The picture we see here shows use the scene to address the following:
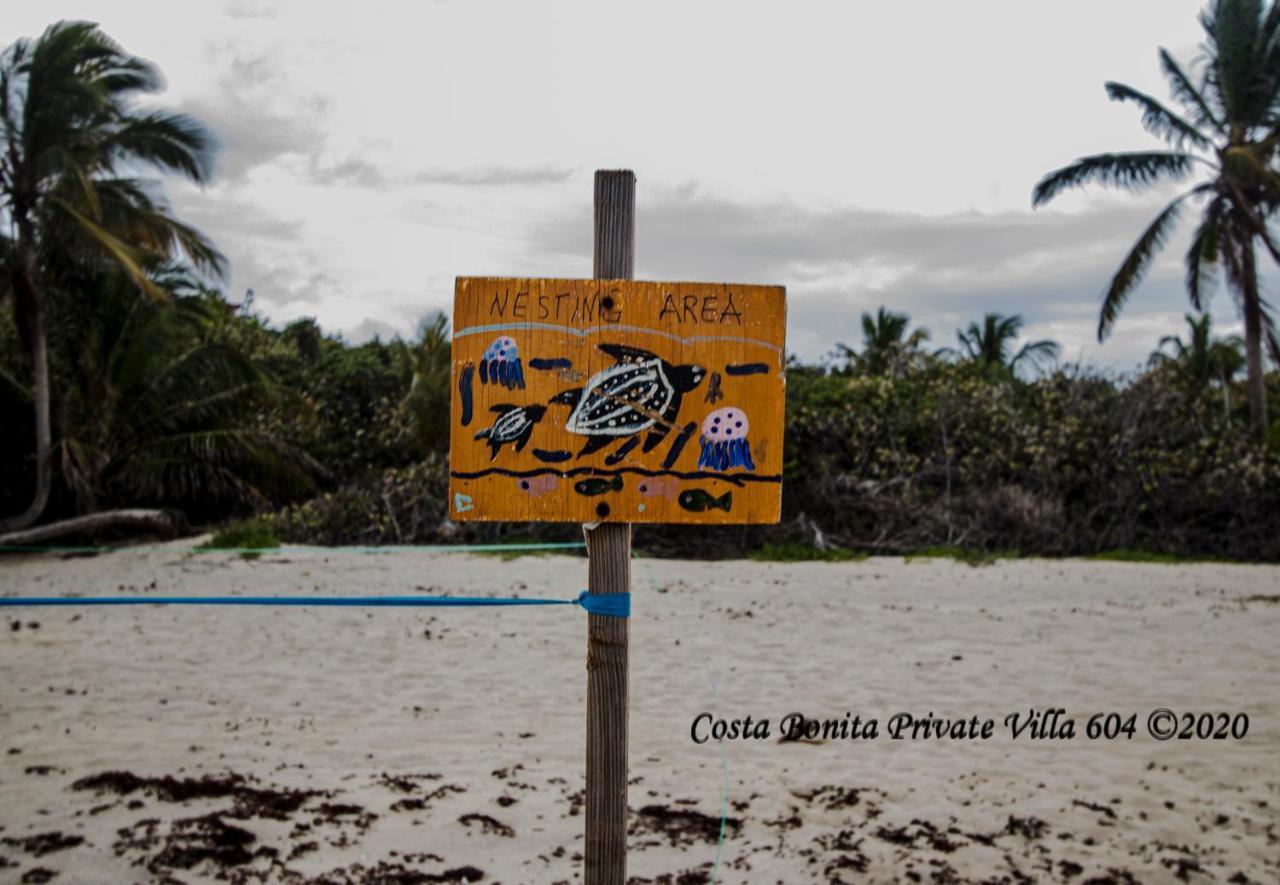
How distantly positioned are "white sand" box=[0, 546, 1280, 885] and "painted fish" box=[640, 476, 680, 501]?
1739 millimetres

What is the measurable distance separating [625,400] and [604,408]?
0.05 m

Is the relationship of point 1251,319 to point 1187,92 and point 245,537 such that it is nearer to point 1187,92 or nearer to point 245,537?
point 1187,92

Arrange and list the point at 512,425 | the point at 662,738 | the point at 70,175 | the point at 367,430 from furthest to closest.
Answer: the point at 367,430 < the point at 70,175 < the point at 662,738 < the point at 512,425

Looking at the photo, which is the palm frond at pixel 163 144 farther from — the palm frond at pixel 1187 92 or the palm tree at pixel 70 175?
the palm frond at pixel 1187 92

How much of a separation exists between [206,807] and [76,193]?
33.9 ft

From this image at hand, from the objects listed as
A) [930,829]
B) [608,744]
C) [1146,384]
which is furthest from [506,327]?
[1146,384]

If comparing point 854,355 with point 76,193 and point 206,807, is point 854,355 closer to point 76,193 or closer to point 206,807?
point 76,193

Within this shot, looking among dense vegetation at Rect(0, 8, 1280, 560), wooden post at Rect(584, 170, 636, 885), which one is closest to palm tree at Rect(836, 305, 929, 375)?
dense vegetation at Rect(0, 8, 1280, 560)

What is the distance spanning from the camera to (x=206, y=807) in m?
4.22

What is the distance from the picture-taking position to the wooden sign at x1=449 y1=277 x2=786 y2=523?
2.48 meters

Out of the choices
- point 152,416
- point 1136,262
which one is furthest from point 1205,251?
point 152,416

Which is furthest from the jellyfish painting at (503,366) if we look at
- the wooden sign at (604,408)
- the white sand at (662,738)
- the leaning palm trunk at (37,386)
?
the leaning palm trunk at (37,386)

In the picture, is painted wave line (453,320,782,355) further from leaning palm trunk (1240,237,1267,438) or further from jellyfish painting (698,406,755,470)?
leaning palm trunk (1240,237,1267,438)

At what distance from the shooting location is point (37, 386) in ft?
42.8
